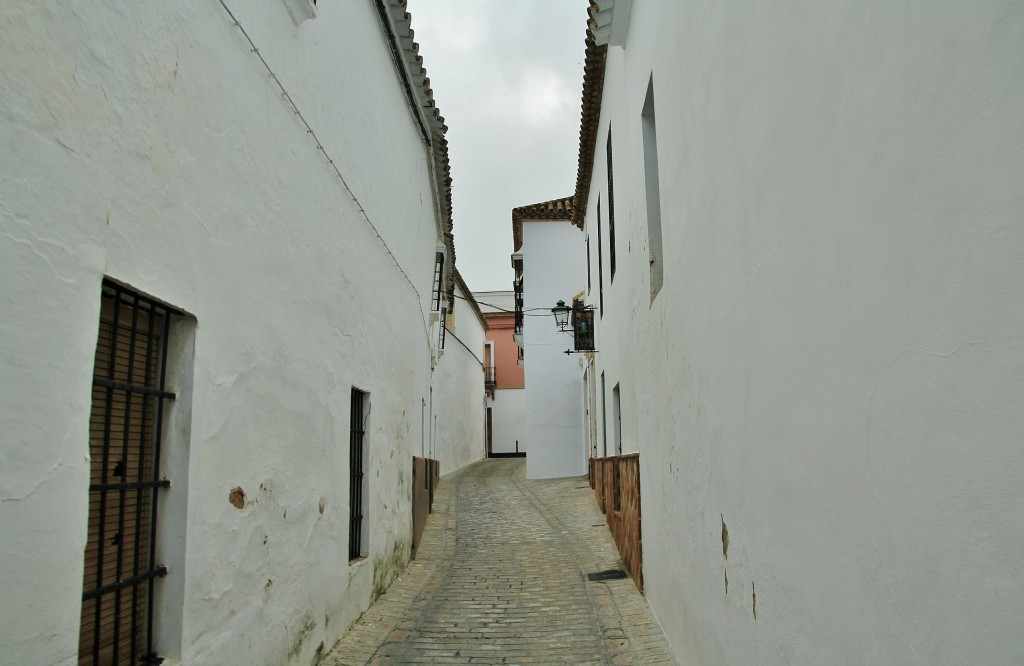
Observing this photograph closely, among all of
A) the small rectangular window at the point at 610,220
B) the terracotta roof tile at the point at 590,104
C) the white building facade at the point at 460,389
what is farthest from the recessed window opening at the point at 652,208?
the white building facade at the point at 460,389

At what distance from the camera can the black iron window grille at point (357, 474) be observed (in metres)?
6.45

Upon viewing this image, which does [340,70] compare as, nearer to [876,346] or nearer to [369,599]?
[369,599]

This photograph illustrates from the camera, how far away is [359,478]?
6688 mm

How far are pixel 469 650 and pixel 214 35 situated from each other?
4345 millimetres

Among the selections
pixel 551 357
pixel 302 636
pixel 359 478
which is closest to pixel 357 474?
pixel 359 478

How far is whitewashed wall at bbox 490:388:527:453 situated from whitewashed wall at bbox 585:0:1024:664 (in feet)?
93.3

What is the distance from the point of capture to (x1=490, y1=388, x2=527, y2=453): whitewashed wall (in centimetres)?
3241

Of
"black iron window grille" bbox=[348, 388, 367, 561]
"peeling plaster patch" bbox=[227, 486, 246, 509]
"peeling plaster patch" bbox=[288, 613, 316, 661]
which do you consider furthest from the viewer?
"black iron window grille" bbox=[348, 388, 367, 561]

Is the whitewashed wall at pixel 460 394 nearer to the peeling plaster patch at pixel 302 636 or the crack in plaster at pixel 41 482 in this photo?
the peeling plaster patch at pixel 302 636

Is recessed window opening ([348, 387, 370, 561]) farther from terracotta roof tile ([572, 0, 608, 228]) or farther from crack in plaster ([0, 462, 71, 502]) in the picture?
terracotta roof tile ([572, 0, 608, 228])

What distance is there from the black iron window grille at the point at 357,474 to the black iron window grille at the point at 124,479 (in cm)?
310

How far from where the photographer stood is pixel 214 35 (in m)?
3.59

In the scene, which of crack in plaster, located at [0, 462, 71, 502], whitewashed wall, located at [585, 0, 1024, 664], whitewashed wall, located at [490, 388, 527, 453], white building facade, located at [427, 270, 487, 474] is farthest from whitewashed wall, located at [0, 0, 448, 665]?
whitewashed wall, located at [490, 388, 527, 453]

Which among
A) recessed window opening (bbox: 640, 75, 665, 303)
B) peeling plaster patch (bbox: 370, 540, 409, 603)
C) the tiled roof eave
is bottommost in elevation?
peeling plaster patch (bbox: 370, 540, 409, 603)
